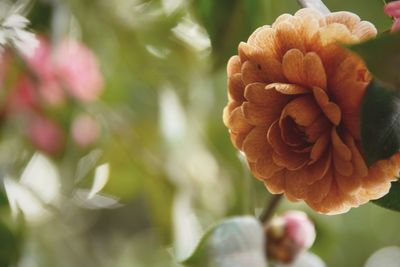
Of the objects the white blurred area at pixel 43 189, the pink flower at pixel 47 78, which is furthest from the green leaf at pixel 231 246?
the pink flower at pixel 47 78

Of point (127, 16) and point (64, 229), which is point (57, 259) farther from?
point (127, 16)

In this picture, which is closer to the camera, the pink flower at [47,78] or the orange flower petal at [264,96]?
the orange flower petal at [264,96]

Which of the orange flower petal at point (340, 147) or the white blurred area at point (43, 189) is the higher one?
the orange flower petal at point (340, 147)

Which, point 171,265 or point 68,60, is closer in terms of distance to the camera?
point 171,265

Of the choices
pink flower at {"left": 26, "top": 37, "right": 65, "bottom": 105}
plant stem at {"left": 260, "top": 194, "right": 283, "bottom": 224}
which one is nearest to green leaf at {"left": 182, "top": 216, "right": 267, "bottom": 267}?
plant stem at {"left": 260, "top": 194, "right": 283, "bottom": 224}

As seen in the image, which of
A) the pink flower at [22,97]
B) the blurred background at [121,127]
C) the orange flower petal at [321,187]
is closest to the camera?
the orange flower petal at [321,187]

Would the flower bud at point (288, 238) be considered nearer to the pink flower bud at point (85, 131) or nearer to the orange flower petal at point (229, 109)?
the orange flower petal at point (229, 109)

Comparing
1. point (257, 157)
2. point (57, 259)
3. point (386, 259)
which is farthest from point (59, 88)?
point (257, 157)

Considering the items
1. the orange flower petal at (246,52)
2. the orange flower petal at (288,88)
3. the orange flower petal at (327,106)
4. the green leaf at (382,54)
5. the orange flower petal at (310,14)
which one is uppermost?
the green leaf at (382,54)

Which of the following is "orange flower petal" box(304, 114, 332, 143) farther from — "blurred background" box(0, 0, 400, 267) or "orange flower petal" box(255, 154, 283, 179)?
"blurred background" box(0, 0, 400, 267)
